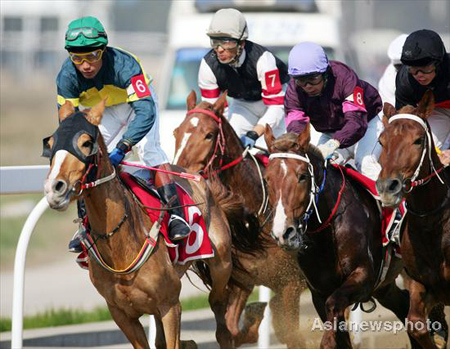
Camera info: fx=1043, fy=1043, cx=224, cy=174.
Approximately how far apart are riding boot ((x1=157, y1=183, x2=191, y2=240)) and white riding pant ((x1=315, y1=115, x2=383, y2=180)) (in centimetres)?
121

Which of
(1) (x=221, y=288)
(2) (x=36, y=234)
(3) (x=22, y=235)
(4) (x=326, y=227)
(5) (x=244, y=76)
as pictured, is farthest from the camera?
(2) (x=36, y=234)

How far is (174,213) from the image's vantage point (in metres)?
5.41

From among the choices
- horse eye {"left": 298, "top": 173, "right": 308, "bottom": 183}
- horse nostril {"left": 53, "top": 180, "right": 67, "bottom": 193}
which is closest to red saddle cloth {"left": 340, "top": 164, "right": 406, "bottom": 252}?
horse eye {"left": 298, "top": 173, "right": 308, "bottom": 183}

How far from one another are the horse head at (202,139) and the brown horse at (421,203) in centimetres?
121

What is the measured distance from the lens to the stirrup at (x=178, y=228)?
5246 millimetres

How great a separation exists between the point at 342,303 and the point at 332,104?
133cm

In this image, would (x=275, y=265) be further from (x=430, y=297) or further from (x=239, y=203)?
(x=430, y=297)

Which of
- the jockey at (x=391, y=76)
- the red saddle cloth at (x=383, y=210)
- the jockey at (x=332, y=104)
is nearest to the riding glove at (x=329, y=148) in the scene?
the jockey at (x=332, y=104)

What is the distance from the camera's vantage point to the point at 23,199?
19.2 meters

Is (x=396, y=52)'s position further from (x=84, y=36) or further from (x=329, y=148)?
(x=84, y=36)

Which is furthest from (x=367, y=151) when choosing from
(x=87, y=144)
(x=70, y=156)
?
(x=70, y=156)

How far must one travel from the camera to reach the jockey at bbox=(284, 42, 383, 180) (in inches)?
226

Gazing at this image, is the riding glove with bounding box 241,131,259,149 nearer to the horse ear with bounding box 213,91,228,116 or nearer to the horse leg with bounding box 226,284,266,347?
the horse ear with bounding box 213,91,228,116

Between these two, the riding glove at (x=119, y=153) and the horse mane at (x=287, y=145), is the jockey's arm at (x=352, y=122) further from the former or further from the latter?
the riding glove at (x=119, y=153)
